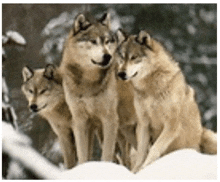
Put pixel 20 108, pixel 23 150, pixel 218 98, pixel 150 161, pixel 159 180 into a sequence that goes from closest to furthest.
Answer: pixel 23 150 < pixel 159 180 < pixel 150 161 < pixel 20 108 < pixel 218 98

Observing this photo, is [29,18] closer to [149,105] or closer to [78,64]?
[78,64]

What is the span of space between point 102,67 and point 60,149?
2.27ft

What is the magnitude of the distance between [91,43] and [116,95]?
1.27 ft

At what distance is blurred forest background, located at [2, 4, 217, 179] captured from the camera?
2285 millimetres

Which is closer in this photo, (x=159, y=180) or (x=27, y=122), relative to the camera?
(x=159, y=180)

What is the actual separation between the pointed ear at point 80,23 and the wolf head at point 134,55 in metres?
0.22

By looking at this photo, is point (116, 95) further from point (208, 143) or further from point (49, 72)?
point (208, 143)

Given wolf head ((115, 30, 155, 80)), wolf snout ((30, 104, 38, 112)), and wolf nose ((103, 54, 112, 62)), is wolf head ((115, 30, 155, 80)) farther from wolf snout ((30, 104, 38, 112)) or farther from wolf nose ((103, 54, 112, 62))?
wolf snout ((30, 104, 38, 112))

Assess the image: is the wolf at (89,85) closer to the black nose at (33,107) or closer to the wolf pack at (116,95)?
the wolf pack at (116,95)

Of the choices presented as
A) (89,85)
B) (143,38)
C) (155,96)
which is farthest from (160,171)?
(143,38)

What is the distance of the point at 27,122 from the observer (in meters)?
2.22

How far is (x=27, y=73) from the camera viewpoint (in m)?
2.28

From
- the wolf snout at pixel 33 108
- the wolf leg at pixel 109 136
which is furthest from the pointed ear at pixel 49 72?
the wolf leg at pixel 109 136

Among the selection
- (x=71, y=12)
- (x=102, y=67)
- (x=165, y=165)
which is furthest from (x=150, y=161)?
(x=71, y=12)
